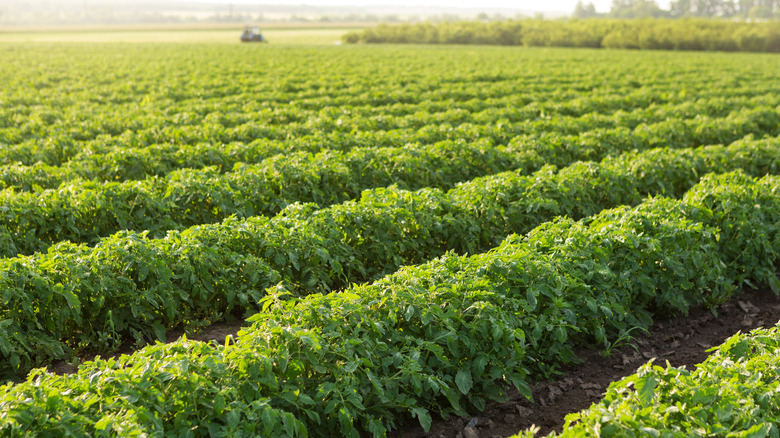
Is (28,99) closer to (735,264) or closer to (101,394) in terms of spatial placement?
(101,394)

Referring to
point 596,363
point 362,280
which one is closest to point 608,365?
point 596,363

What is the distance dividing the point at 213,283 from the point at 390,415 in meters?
2.53

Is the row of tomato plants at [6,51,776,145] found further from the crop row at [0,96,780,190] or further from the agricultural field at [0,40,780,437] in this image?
the agricultural field at [0,40,780,437]

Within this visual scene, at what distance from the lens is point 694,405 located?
3.48 meters

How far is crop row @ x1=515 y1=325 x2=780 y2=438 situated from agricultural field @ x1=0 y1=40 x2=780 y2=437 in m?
0.02

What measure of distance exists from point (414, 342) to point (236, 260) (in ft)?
7.12

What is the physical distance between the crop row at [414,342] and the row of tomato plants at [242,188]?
314cm

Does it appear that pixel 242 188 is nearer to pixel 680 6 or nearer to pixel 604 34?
pixel 604 34

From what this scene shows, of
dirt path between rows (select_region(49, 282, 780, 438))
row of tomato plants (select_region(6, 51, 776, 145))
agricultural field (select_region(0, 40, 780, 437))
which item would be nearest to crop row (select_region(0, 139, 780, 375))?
agricultural field (select_region(0, 40, 780, 437))

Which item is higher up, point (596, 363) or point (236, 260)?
point (236, 260)

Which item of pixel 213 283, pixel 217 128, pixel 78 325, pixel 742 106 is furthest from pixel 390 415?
pixel 742 106

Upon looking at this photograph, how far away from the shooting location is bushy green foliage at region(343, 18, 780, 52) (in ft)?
201

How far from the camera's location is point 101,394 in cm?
332

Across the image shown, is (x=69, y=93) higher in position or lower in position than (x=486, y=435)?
higher
